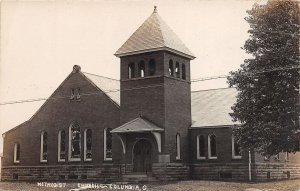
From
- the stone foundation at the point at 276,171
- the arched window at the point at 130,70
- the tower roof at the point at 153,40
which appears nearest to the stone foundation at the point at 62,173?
the arched window at the point at 130,70

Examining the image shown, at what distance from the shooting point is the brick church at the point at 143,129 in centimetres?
3422

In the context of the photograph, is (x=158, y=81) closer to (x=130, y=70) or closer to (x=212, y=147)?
(x=130, y=70)

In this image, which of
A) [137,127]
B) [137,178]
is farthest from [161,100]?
[137,178]

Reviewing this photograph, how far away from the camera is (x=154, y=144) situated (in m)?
33.8

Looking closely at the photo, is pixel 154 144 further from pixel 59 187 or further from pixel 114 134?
pixel 59 187

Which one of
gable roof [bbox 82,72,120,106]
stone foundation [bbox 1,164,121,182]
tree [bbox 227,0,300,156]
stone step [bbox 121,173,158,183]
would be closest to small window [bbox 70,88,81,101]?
gable roof [bbox 82,72,120,106]

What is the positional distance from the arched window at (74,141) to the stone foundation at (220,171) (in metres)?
8.52

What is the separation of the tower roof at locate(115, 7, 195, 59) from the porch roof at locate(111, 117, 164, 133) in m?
4.61

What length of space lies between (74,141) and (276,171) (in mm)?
14694

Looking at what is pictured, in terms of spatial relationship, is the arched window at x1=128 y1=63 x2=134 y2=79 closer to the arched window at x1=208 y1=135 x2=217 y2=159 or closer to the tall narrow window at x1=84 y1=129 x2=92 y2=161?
the tall narrow window at x1=84 y1=129 x2=92 y2=161

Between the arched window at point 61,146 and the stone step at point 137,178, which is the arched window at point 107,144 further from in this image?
the arched window at point 61,146

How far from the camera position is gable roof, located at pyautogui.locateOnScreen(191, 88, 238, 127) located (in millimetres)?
36156

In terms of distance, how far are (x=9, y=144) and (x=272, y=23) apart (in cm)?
2389

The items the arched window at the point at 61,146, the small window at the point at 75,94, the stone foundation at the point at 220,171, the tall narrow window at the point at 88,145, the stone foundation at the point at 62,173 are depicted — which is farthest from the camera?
the arched window at the point at 61,146
